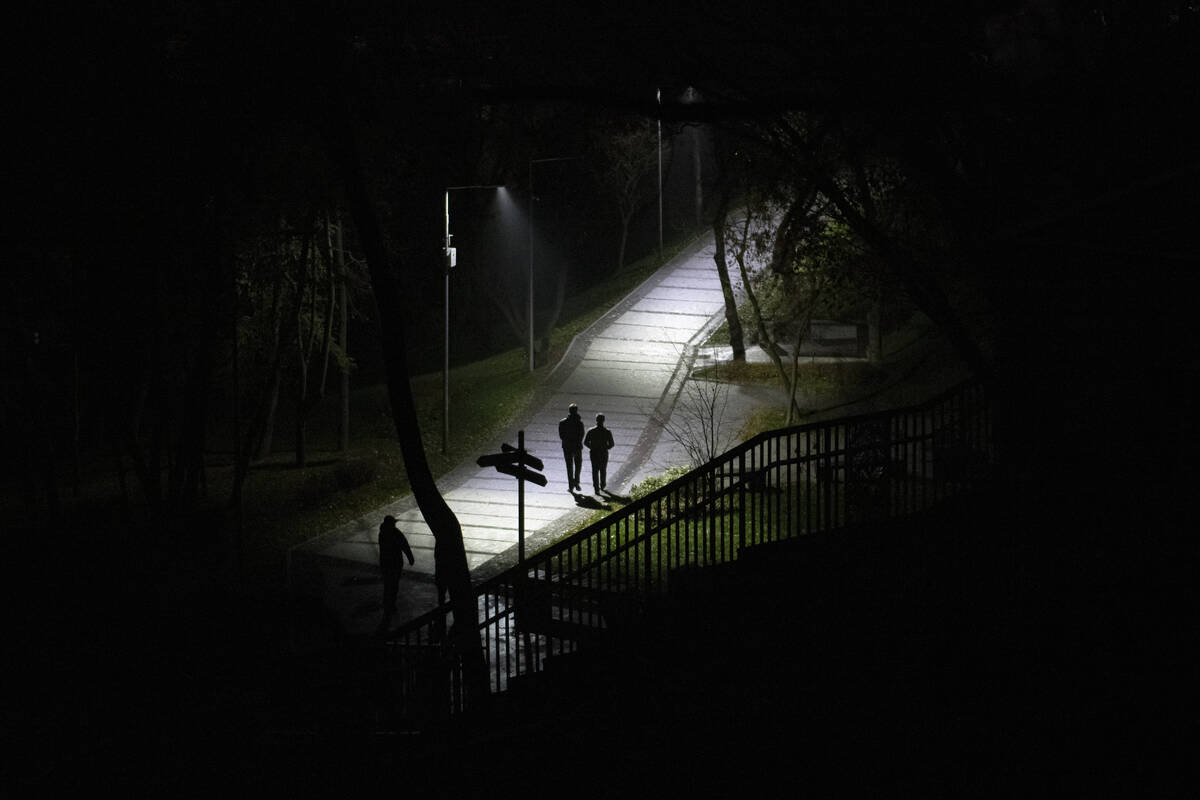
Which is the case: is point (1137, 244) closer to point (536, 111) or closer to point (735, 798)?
point (735, 798)

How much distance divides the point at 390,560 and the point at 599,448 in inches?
254

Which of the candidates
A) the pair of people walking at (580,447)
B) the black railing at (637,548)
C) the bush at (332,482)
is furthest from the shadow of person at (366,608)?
the bush at (332,482)

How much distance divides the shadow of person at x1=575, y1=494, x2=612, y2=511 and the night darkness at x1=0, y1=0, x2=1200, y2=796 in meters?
5.43

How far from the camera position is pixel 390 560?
1727cm

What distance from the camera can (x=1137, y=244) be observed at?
6727 mm

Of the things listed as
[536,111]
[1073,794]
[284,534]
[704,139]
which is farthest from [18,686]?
[704,139]

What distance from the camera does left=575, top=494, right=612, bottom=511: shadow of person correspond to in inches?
884

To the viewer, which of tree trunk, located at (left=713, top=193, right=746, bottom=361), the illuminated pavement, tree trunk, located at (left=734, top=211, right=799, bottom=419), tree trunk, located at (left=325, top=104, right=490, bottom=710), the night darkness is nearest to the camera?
the night darkness

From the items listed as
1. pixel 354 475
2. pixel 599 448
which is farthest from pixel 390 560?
pixel 354 475

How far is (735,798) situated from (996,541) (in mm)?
3038

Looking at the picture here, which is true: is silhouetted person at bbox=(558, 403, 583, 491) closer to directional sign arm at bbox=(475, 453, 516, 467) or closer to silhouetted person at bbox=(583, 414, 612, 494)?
silhouetted person at bbox=(583, 414, 612, 494)

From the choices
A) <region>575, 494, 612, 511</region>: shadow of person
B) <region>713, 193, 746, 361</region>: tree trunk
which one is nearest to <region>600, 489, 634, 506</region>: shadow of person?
<region>575, 494, 612, 511</region>: shadow of person

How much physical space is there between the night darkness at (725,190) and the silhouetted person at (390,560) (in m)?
1.33

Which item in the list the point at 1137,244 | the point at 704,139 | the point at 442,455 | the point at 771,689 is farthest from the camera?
the point at 704,139
